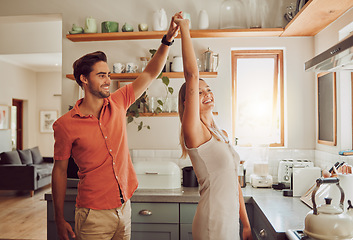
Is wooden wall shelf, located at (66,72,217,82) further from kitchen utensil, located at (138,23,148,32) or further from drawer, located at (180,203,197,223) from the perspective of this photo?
drawer, located at (180,203,197,223)

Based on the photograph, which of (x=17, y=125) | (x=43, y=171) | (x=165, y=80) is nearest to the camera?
(x=165, y=80)

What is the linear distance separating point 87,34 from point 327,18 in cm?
203

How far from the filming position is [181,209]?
2637mm

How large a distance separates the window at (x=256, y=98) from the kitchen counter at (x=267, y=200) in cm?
60

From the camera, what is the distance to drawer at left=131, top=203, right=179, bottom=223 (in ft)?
8.67

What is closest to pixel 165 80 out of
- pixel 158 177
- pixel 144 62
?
pixel 144 62

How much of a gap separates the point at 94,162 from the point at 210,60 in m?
1.63

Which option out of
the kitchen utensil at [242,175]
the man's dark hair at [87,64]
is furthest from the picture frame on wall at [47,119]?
the man's dark hair at [87,64]

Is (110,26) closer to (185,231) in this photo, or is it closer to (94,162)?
(94,162)

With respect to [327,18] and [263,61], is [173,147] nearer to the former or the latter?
[263,61]

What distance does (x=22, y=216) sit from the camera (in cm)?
534

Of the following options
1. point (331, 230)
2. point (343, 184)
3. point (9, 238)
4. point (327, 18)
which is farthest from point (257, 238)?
point (9, 238)

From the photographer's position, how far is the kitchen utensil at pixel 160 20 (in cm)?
317

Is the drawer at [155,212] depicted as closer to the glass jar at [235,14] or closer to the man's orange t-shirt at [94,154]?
the man's orange t-shirt at [94,154]
